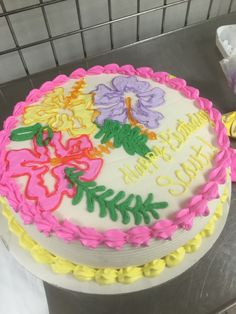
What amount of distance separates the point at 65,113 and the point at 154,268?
301mm

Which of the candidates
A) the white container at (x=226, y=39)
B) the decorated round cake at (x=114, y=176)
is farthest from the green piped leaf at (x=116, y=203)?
the white container at (x=226, y=39)

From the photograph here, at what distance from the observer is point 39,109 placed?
27.5 inches

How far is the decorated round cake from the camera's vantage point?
0.57 m

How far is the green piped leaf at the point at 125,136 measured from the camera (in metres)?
0.63

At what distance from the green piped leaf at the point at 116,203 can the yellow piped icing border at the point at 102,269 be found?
0.38 feet

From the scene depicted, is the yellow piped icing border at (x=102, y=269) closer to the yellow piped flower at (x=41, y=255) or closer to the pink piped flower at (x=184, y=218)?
the yellow piped flower at (x=41, y=255)

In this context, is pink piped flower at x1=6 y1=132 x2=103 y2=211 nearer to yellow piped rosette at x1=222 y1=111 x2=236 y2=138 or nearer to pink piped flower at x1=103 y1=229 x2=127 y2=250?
pink piped flower at x1=103 y1=229 x2=127 y2=250

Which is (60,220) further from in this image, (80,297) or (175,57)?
(175,57)

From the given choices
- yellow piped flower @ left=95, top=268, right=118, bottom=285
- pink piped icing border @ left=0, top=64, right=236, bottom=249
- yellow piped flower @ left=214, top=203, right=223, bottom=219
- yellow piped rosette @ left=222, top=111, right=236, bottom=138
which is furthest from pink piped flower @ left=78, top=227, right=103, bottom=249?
yellow piped rosette @ left=222, top=111, right=236, bottom=138

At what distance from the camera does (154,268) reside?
0.63m

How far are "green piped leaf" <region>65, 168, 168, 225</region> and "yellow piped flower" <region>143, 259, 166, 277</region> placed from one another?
113 millimetres

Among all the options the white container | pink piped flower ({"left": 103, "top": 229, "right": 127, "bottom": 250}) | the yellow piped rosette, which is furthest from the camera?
→ the white container

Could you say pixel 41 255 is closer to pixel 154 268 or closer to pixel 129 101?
pixel 154 268

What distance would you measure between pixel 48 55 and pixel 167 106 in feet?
1.53
